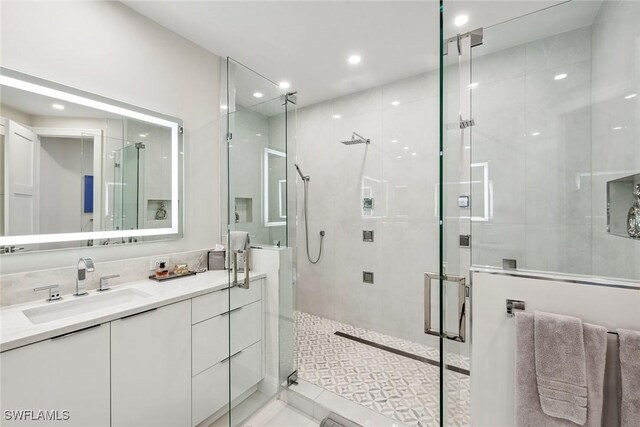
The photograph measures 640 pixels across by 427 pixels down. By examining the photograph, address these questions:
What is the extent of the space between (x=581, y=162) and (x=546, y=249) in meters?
0.51

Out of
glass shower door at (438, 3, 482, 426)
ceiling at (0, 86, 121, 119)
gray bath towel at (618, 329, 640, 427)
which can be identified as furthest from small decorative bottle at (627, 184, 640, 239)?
ceiling at (0, 86, 121, 119)

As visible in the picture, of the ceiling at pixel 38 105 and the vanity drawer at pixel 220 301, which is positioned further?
the vanity drawer at pixel 220 301

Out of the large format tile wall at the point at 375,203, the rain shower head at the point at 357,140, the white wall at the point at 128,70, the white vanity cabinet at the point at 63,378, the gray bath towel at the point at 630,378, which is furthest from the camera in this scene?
the rain shower head at the point at 357,140

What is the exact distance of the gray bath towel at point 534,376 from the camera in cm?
84

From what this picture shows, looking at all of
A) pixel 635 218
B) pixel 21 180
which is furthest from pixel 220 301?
pixel 635 218

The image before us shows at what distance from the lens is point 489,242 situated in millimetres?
1483

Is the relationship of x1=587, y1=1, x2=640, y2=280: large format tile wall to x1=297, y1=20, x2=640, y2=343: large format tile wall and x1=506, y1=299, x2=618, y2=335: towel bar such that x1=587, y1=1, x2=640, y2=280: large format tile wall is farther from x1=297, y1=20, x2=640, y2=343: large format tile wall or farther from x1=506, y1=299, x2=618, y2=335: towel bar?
x1=506, y1=299, x2=618, y2=335: towel bar

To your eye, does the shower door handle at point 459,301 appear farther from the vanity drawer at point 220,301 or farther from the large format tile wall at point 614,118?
the vanity drawer at point 220,301

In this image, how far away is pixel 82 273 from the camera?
1472 millimetres

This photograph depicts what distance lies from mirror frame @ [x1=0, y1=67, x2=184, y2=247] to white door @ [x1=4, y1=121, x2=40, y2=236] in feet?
0.23

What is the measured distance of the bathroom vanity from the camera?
1.04m

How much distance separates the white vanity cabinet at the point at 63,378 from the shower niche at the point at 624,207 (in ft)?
7.87

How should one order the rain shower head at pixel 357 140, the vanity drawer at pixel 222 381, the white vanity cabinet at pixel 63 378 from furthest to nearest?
1. the rain shower head at pixel 357 140
2. the vanity drawer at pixel 222 381
3. the white vanity cabinet at pixel 63 378

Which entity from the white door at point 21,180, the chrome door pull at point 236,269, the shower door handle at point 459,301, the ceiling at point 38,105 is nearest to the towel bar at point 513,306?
the shower door handle at point 459,301
